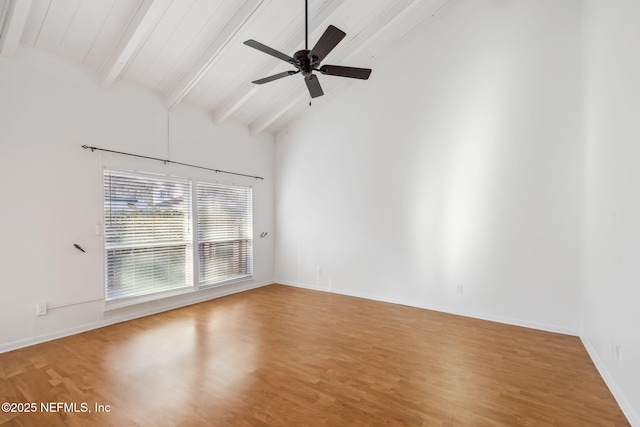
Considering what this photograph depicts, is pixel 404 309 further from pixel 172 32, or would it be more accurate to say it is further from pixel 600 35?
pixel 172 32

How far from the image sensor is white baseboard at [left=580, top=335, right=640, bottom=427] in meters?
1.93

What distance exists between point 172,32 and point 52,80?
1492mm

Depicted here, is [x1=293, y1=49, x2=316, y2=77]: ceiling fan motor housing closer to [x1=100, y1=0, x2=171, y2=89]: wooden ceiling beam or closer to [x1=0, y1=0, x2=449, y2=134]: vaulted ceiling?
[x1=0, y1=0, x2=449, y2=134]: vaulted ceiling

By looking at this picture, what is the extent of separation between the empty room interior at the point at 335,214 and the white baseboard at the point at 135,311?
0.02 m

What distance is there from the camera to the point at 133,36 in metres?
3.15

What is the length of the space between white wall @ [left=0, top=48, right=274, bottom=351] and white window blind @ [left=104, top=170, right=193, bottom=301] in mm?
159

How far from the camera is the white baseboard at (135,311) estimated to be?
125 inches

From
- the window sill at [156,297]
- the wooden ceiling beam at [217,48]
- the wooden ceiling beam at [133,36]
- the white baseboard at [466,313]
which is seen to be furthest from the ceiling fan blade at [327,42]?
the window sill at [156,297]

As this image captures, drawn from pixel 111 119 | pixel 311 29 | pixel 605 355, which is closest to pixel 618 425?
pixel 605 355

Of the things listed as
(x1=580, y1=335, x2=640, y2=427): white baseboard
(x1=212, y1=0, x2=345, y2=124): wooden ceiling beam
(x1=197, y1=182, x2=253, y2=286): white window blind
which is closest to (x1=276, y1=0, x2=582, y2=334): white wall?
(x1=580, y1=335, x2=640, y2=427): white baseboard

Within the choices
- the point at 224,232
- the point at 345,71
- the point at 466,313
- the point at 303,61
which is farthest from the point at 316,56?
the point at 466,313

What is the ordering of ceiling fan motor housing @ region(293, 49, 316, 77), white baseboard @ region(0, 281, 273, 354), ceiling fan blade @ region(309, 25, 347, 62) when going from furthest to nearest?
white baseboard @ region(0, 281, 273, 354) → ceiling fan motor housing @ region(293, 49, 316, 77) → ceiling fan blade @ region(309, 25, 347, 62)

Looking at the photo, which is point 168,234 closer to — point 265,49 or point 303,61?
point 265,49

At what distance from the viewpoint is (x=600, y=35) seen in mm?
2703
